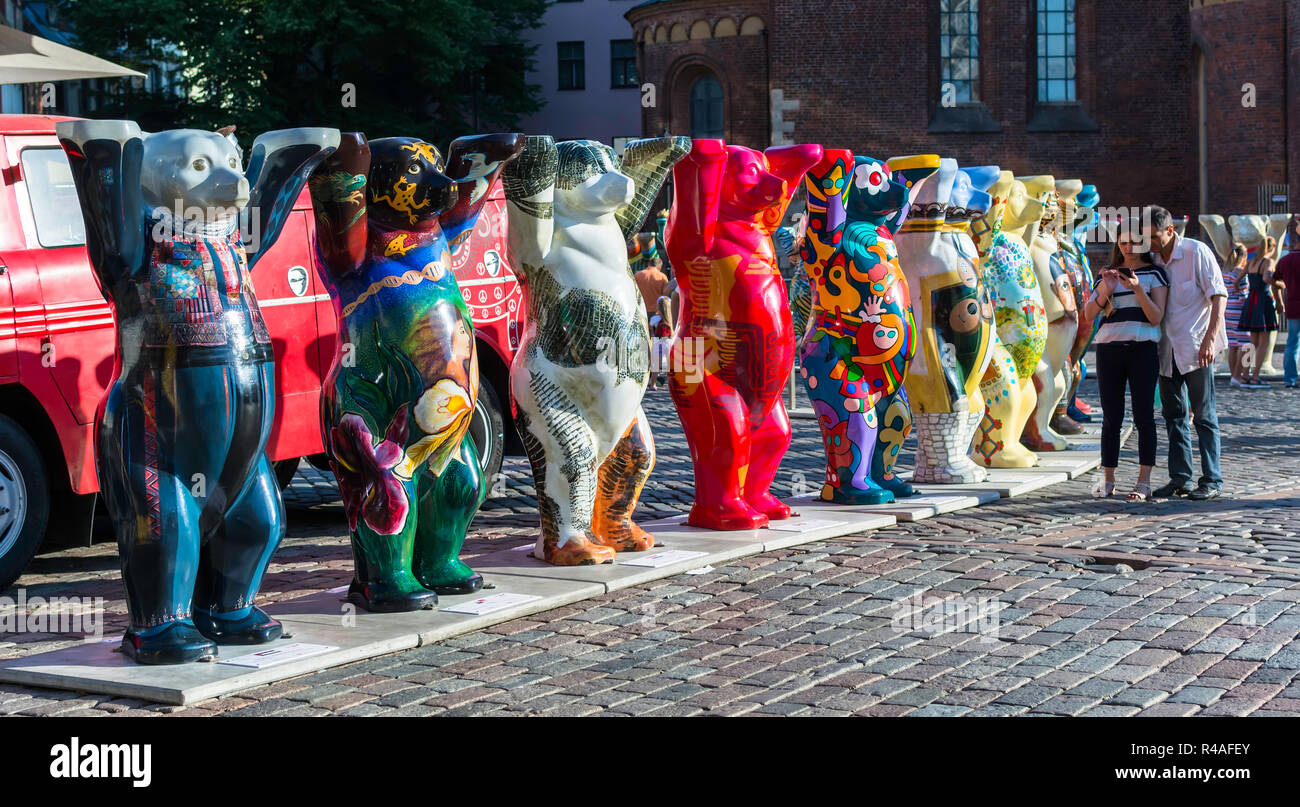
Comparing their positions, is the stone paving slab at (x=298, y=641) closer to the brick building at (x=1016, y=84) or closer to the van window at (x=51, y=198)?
the van window at (x=51, y=198)

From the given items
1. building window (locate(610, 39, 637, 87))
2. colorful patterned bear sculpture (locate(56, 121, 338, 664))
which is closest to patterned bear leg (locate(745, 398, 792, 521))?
colorful patterned bear sculpture (locate(56, 121, 338, 664))

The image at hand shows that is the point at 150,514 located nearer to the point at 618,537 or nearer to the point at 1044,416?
the point at 618,537

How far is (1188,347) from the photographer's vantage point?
10047 millimetres

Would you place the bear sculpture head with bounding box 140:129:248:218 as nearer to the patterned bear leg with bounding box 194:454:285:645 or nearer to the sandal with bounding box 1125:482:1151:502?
the patterned bear leg with bounding box 194:454:285:645

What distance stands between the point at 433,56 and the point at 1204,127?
60.3 feet

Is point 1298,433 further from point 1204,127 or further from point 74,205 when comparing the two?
point 1204,127

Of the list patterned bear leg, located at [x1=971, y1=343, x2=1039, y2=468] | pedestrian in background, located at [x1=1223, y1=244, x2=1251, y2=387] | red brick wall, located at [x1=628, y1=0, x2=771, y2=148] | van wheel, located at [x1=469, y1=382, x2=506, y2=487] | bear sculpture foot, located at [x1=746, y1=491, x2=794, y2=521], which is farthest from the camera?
red brick wall, located at [x1=628, y1=0, x2=771, y2=148]

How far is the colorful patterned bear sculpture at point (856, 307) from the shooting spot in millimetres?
9352

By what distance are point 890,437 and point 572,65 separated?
48026mm

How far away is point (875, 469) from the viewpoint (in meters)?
9.75

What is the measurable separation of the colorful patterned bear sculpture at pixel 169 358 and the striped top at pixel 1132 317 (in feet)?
20.0

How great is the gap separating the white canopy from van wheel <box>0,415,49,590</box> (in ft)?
11.6

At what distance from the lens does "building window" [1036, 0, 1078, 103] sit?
35062mm

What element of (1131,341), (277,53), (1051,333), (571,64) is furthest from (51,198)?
(571,64)
